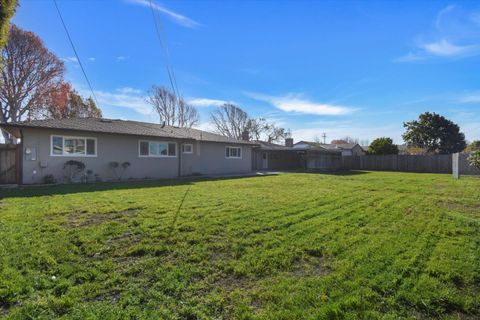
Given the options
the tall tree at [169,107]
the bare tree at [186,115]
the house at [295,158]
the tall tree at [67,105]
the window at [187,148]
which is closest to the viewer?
the window at [187,148]

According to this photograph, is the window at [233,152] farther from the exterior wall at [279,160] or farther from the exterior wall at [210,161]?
the exterior wall at [279,160]

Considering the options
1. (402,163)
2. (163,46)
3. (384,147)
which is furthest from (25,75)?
(402,163)

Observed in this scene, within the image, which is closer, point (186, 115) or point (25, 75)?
point (25, 75)

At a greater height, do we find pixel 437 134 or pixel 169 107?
pixel 169 107

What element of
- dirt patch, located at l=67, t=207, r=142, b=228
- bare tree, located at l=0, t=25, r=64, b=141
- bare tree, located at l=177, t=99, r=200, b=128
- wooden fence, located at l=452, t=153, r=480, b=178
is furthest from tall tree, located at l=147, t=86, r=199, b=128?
dirt patch, located at l=67, t=207, r=142, b=228

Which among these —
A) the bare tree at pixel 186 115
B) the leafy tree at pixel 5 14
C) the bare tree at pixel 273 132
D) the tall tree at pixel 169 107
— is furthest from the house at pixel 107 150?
the bare tree at pixel 273 132

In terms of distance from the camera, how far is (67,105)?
2795cm

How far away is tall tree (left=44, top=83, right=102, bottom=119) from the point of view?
2534 centimetres

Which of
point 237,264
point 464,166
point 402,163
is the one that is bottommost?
point 237,264

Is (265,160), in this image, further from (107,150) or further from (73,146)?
(73,146)

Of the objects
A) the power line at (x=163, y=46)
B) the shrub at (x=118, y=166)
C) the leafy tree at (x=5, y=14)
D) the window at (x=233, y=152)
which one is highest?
the power line at (x=163, y=46)

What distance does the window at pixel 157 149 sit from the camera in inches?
599

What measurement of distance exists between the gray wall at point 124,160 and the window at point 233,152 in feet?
1.18

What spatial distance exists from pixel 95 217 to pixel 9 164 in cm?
948
